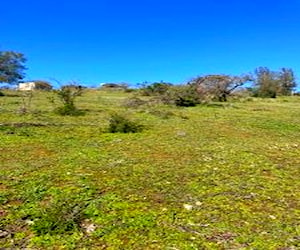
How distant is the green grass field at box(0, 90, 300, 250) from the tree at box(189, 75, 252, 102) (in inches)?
657

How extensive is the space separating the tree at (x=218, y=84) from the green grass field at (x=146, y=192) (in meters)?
16.7

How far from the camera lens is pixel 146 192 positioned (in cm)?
554

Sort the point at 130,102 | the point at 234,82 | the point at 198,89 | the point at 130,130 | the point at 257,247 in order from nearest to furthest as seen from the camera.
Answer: the point at 257,247, the point at 130,130, the point at 130,102, the point at 198,89, the point at 234,82

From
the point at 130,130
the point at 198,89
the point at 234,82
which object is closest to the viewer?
the point at 130,130

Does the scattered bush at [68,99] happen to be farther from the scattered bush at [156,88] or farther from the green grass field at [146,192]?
the scattered bush at [156,88]

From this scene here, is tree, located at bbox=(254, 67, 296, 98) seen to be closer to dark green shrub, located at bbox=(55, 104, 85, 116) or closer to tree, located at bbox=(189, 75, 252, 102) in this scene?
tree, located at bbox=(189, 75, 252, 102)

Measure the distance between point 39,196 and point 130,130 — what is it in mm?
5509

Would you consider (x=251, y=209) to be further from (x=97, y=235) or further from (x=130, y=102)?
(x=130, y=102)

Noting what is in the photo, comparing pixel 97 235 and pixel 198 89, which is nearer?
pixel 97 235

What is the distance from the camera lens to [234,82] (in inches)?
1169

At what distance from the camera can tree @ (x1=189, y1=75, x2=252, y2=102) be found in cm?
2642

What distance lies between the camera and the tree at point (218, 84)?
86.7 ft

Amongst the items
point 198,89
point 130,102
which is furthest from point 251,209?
point 198,89

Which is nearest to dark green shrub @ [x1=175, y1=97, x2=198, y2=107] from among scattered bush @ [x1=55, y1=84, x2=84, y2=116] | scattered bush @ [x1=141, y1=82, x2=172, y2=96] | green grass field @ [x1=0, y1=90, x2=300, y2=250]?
scattered bush @ [x1=141, y1=82, x2=172, y2=96]
